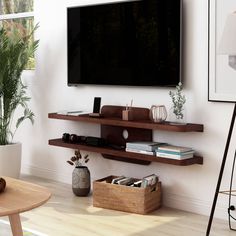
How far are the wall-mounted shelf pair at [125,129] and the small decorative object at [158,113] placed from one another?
0.06 metres

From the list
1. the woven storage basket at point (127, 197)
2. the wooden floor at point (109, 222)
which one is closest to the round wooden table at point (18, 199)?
the wooden floor at point (109, 222)

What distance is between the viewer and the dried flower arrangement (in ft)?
15.6

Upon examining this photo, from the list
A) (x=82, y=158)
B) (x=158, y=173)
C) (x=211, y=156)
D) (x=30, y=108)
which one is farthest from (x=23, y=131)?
(x=211, y=156)

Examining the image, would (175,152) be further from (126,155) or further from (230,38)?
(230,38)

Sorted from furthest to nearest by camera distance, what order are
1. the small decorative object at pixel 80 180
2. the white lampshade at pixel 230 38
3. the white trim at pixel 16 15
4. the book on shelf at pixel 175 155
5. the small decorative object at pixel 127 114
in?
1. the white trim at pixel 16 15
2. the small decorative object at pixel 80 180
3. the small decorative object at pixel 127 114
4. the book on shelf at pixel 175 155
5. the white lampshade at pixel 230 38

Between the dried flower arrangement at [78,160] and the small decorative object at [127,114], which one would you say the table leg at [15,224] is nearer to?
the small decorative object at [127,114]

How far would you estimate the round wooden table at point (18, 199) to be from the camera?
2.64 metres

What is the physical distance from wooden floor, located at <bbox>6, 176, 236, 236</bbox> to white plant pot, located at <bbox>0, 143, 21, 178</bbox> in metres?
0.89

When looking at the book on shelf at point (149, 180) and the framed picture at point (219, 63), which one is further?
the book on shelf at point (149, 180)

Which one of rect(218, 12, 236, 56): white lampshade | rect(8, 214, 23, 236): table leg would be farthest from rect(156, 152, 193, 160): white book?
rect(8, 214, 23, 236): table leg

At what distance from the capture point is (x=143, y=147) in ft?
13.7

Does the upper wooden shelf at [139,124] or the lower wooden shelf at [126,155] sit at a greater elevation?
the upper wooden shelf at [139,124]

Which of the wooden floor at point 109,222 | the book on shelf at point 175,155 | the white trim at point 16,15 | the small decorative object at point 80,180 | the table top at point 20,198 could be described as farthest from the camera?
the white trim at point 16,15

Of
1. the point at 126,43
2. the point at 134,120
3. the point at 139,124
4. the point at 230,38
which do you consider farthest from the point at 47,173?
the point at 230,38
